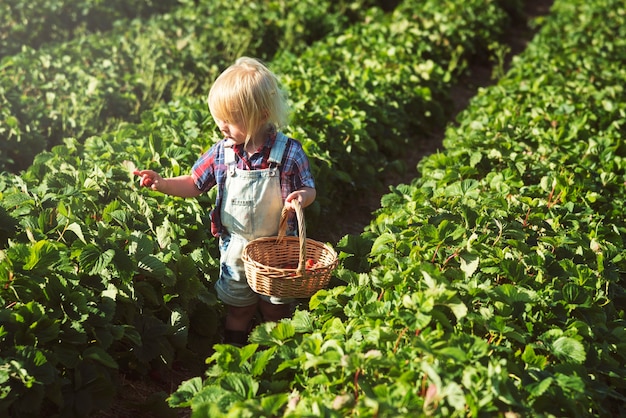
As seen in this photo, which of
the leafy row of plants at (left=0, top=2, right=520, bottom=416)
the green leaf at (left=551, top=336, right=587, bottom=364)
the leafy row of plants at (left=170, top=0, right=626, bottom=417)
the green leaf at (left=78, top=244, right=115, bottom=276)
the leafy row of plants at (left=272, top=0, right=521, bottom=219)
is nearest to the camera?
the leafy row of plants at (left=170, top=0, right=626, bottom=417)

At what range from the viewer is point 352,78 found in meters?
6.57

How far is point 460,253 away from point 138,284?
4.49 feet

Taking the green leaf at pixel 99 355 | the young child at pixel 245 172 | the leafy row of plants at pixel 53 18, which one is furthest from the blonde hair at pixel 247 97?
the leafy row of plants at pixel 53 18

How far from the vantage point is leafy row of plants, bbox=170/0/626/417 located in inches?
88.1

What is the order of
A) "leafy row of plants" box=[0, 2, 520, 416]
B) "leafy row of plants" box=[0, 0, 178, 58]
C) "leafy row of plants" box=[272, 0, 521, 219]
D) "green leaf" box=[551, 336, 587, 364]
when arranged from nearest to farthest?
1. "green leaf" box=[551, 336, 587, 364]
2. "leafy row of plants" box=[0, 2, 520, 416]
3. "leafy row of plants" box=[272, 0, 521, 219]
4. "leafy row of plants" box=[0, 0, 178, 58]

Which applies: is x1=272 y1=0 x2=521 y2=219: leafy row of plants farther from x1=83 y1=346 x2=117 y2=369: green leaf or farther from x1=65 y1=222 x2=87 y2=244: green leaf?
x1=83 y1=346 x2=117 y2=369: green leaf

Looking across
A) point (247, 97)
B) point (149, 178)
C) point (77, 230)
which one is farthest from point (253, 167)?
point (77, 230)

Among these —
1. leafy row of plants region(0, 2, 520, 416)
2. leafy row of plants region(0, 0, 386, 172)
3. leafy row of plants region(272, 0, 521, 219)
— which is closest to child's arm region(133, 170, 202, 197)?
leafy row of plants region(0, 2, 520, 416)

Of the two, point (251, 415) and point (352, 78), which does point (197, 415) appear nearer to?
point (251, 415)

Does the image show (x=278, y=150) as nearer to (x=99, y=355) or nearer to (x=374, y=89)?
(x=99, y=355)

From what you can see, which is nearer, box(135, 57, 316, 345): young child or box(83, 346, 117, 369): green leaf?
box(83, 346, 117, 369): green leaf

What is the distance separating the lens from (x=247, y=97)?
3121 millimetres

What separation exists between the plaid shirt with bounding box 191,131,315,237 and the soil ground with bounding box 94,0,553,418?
0.75 meters

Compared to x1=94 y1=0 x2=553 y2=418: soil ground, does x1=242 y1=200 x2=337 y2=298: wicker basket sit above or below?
above
